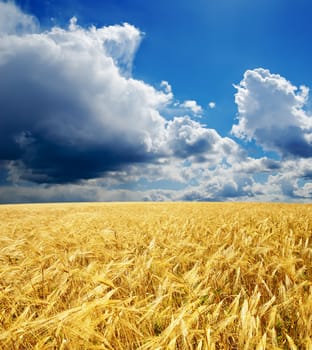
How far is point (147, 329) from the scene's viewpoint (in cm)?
182

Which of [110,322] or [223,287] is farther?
[223,287]

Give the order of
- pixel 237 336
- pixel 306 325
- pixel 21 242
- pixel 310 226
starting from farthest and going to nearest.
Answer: pixel 310 226 → pixel 21 242 → pixel 306 325 → pixel 237 336

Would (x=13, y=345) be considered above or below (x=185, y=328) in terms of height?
below

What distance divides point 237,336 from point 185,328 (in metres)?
0.32

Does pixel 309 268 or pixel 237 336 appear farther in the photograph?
pixel 309 268

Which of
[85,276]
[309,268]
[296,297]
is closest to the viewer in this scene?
[296,297]

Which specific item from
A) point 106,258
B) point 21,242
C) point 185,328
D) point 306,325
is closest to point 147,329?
point 185,328

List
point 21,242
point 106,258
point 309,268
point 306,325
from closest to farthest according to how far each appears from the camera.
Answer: point 306,325, point 309,268, point 106,258, point 21,242

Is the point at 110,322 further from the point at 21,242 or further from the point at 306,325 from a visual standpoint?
the point at 21,242

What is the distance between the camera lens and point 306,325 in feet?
5.63

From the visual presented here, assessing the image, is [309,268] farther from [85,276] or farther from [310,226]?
[310,226]

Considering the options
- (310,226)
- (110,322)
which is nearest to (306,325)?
(110,322)

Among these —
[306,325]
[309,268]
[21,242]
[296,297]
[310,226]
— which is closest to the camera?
[306,325]

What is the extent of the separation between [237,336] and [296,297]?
679 millimetres
